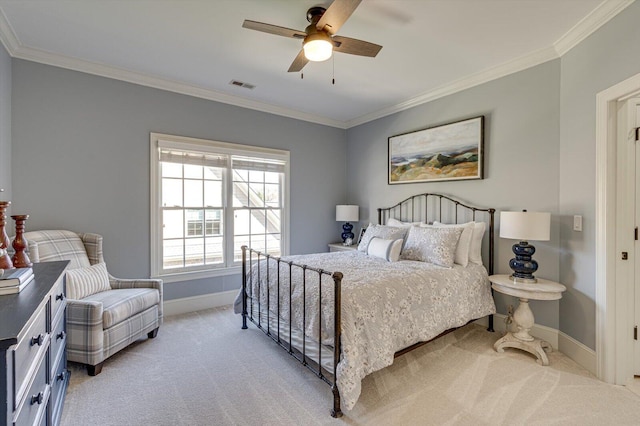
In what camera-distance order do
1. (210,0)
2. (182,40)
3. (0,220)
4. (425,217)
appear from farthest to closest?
1. (425,217)
2. (182,40)
3. (210,0)
4. (0,220)

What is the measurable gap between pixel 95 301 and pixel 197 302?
1480 mm

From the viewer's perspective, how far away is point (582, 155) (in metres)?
2.64

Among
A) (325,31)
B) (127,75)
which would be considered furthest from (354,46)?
(127,75)

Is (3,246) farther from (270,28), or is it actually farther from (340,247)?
(340,247)

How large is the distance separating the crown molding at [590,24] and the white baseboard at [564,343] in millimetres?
2683

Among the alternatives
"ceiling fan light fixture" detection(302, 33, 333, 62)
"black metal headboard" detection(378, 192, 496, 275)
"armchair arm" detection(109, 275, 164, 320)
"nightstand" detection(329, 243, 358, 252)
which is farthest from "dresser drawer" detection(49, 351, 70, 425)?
"black metal headboard" detection(378, 192, 496, 275)

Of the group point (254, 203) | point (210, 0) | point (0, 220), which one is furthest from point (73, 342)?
point (210, 0)

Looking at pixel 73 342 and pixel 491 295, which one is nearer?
pixel 73 342

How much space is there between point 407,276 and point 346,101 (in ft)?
9.35

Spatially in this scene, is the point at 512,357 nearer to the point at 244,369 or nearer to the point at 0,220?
the point at 244,369

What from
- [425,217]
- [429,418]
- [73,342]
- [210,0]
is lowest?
[429,418]

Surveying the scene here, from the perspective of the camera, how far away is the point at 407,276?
257 cm

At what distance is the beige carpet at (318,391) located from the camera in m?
1.94

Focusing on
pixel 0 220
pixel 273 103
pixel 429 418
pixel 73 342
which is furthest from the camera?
pixel 273 103
